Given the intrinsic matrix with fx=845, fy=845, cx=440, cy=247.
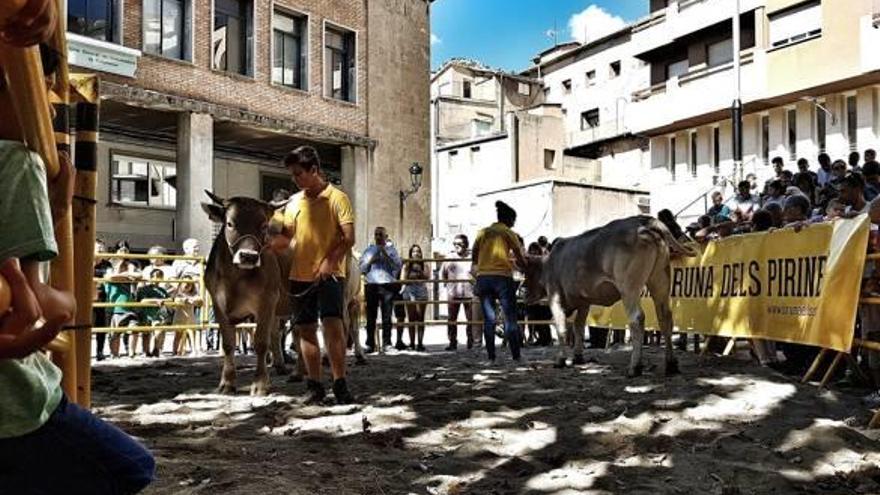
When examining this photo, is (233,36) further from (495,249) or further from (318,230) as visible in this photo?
(318,230)

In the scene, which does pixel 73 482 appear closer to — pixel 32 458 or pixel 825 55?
pixel 32 458

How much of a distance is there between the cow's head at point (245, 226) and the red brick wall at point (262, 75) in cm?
1218

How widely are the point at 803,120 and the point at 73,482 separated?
30058 mm

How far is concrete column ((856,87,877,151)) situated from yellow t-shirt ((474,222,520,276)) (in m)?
19.6

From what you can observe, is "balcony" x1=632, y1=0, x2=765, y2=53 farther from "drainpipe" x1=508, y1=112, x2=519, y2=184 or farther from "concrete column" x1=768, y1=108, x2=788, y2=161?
"drainpipe" x1=508, y1=112, x2=519, y2=184

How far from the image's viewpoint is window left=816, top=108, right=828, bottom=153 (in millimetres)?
27844

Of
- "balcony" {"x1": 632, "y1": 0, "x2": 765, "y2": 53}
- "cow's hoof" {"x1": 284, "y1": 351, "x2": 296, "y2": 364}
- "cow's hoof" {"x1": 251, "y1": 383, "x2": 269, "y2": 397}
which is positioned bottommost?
"cow's hoof" {"x1": 284, "y1": 351, "x2": 296, "y2": 364}

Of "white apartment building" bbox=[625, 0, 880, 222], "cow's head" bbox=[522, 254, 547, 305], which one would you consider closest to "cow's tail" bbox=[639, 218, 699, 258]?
"cow's head" bbox=[522, 254, 547, 305]

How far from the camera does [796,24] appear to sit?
29125 millimetres

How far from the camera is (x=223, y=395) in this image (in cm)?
770

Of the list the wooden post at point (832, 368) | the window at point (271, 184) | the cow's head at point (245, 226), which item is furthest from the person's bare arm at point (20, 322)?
the window at point (271, 184)

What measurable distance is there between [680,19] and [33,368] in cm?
3496

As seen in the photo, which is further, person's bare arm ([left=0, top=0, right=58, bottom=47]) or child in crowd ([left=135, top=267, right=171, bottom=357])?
child in crowd ([left=135, top=267, right=171, bottom=357])

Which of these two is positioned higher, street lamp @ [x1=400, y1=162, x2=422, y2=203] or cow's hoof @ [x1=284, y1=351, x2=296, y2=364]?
street lamp @ [x1=400, y1=162, x2=422, y2=203]
